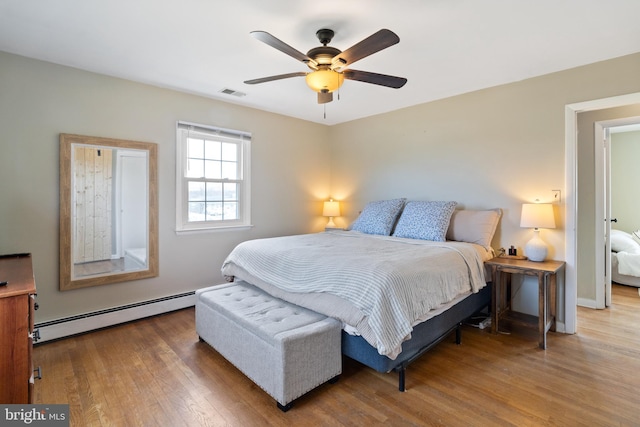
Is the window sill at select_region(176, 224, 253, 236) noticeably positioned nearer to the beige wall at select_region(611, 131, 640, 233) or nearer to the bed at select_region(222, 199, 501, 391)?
the bed at select_region(222, 199, 501, 391)

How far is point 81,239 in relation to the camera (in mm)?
2941

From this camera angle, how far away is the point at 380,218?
3.68 m

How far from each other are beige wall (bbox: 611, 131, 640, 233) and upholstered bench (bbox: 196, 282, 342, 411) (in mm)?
5719

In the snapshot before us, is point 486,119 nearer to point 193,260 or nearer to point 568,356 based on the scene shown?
point 568,356

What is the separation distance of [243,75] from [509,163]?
2.84m

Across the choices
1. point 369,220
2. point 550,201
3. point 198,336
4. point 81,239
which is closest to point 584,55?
point 550,201

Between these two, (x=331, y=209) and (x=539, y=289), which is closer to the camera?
(x=539, y=289)

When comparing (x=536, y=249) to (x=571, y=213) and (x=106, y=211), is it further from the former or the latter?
(x=106, y=211)

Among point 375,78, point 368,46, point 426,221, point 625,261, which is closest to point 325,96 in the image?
point 375,78

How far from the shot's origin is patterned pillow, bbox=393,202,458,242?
3160 millimetres

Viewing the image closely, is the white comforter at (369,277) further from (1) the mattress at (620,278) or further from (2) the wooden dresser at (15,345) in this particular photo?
(1) the mattress at (620,278)

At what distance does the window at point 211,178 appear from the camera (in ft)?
11.6

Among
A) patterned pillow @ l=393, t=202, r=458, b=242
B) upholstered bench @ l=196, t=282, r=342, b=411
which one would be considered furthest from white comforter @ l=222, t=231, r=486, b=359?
patterned pillow @ l=393, t=202, r=458, b=242

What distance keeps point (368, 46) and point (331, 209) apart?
3.07m
